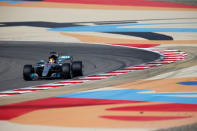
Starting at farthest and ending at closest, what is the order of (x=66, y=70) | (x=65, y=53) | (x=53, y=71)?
(x=65, y=53) < (x=53, y=71) < (x=66, y=70)

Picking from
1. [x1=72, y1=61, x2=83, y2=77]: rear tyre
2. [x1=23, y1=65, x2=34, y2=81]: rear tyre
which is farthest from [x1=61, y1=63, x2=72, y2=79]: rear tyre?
[x1=23, y1=65, x2=34, y2=81]: rear tyre

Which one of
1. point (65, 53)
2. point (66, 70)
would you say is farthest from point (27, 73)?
point (65, 53)

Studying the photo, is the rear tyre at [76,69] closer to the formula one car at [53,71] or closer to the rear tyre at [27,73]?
the formula one car at [53,71]

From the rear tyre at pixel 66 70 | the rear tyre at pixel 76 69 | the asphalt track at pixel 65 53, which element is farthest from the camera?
the asphalt track at pixel 65 53

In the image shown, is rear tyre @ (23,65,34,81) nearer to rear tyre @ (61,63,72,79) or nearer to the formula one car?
the formula one car

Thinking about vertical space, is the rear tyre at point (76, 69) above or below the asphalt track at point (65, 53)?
above

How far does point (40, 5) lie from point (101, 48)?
21.5m

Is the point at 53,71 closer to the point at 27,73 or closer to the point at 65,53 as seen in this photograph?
the point at 27,73

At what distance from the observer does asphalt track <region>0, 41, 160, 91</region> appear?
15542 millimetres

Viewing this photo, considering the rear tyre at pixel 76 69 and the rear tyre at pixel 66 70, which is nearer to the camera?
the rear tyre at pixel 66 70

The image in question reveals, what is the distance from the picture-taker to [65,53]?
22.4 m

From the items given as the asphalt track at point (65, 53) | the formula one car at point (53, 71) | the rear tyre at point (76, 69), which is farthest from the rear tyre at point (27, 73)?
the rear tyre at point (76, 69)

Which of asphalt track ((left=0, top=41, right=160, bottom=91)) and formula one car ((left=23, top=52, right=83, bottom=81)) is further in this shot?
asphalt track ((left=0, top=41, right=160, bottom=91))

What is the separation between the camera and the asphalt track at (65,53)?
15.5 meters
